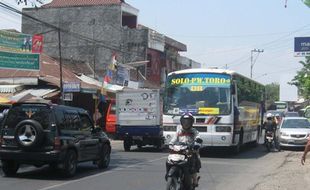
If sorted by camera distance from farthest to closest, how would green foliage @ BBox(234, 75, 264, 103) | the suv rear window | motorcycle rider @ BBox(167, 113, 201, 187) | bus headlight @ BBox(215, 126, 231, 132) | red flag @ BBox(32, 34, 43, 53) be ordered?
red flag @ BBox(32, 34, 43, 53) → green foliage @ BBox(234, 75, 264, 103) → bus headlight @ BBox(215, 126, 231, 132) → the suv rear window → motorcycle rider @ BBox(167, 113, 201, 187)

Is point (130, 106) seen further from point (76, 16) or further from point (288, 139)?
point (76, 16)

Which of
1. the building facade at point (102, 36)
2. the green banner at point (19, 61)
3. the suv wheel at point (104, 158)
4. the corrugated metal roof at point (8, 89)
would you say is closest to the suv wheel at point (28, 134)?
the suv wheel at point (104, 158)

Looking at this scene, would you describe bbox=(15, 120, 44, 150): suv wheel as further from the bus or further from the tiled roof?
the tiled roof

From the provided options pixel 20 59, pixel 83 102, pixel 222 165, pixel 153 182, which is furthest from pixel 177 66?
pixel 153 182

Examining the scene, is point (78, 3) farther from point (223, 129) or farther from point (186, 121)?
point (186, 121)

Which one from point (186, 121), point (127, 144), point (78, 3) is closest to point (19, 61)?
point (127, 144)

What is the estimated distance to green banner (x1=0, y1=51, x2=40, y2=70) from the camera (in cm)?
3159

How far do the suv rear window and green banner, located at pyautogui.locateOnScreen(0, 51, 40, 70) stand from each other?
1747 centimetres

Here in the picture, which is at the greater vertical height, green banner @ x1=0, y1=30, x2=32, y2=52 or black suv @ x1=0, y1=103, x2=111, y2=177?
green banner @ x1=0, y1=30, x2=32, y2=52

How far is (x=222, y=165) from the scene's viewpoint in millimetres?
18719

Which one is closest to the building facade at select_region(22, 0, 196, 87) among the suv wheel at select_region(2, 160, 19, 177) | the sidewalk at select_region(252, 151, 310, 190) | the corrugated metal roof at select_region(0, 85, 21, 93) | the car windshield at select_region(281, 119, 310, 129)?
the corrugated metal roof at select_region(0, 85, 21, 93)

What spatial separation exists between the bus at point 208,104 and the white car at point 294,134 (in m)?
4.08

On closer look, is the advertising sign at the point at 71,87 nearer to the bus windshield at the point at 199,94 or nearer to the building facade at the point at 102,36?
the bus windshield at the point at 199,94

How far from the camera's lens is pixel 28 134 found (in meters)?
14.2
